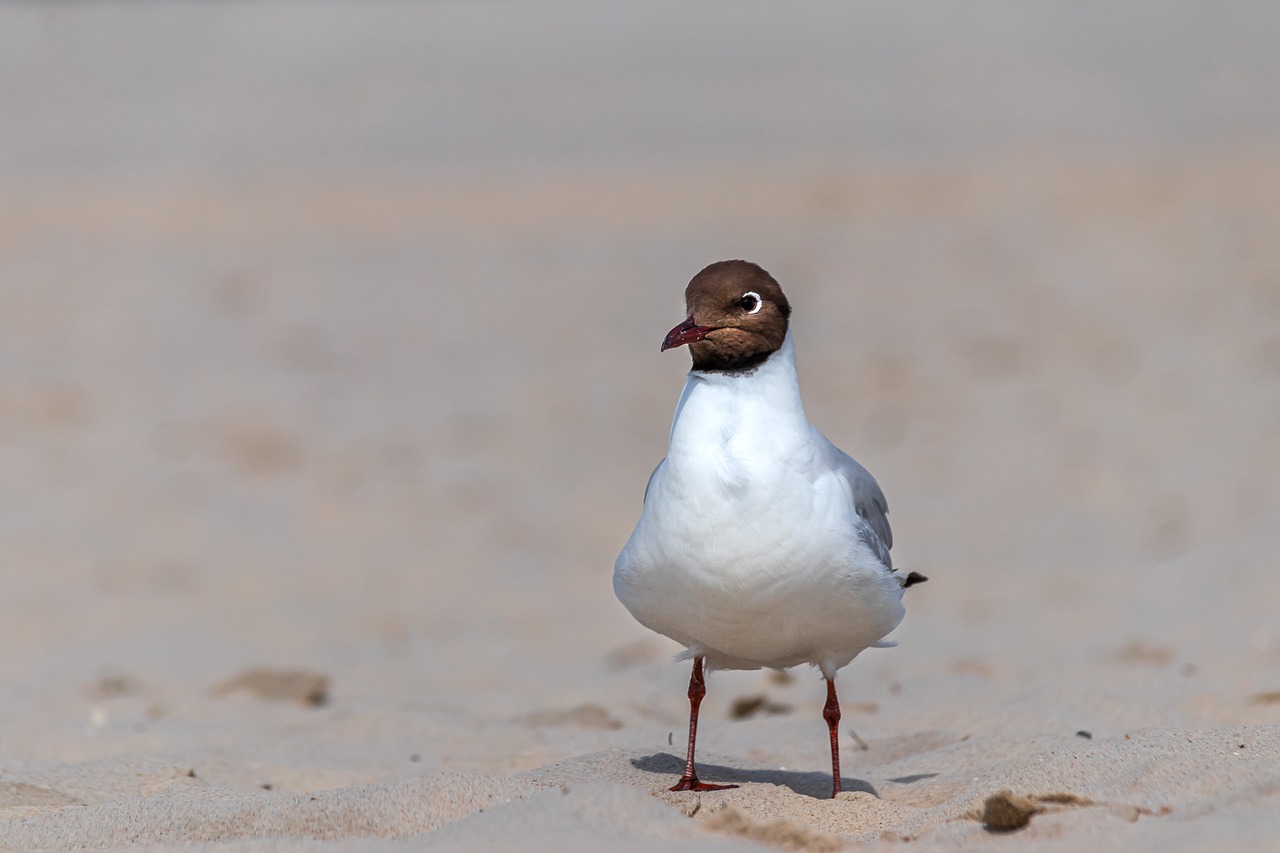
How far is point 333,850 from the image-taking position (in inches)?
128

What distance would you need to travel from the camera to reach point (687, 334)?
12.3 ft

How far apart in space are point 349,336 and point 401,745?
256 inches

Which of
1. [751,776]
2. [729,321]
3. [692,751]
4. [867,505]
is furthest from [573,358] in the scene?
[729,321]

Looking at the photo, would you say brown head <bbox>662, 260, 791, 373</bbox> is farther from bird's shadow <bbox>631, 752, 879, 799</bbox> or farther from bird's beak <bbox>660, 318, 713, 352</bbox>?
bird's shadow <bbox>631, 752, 879, 799</bbox>

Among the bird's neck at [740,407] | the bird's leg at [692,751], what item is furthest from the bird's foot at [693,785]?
the bird's neck at [740,407]

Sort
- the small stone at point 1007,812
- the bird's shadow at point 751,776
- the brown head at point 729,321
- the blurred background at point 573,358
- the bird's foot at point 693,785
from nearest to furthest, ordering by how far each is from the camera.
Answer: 1. the small stone at point 1007,812
2. the brown head at point 729,321
3. the bird's foot at point 693,785
4. the bird's shadow at point 751,776
5. the blurred background at point 573,358

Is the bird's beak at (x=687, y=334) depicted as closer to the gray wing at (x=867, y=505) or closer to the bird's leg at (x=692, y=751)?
the gray wing at (x=867, y=505)

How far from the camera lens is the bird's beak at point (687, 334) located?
3.71m

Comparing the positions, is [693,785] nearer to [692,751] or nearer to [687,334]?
[692,751]

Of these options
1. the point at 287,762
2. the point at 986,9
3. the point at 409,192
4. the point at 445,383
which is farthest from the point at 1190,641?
the point at 986,9

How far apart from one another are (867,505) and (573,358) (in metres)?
6.86

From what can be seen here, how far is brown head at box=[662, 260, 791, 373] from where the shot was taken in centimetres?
378

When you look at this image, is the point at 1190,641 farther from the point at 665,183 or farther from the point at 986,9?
the point at 986,9

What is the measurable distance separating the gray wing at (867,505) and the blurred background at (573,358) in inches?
40.5
